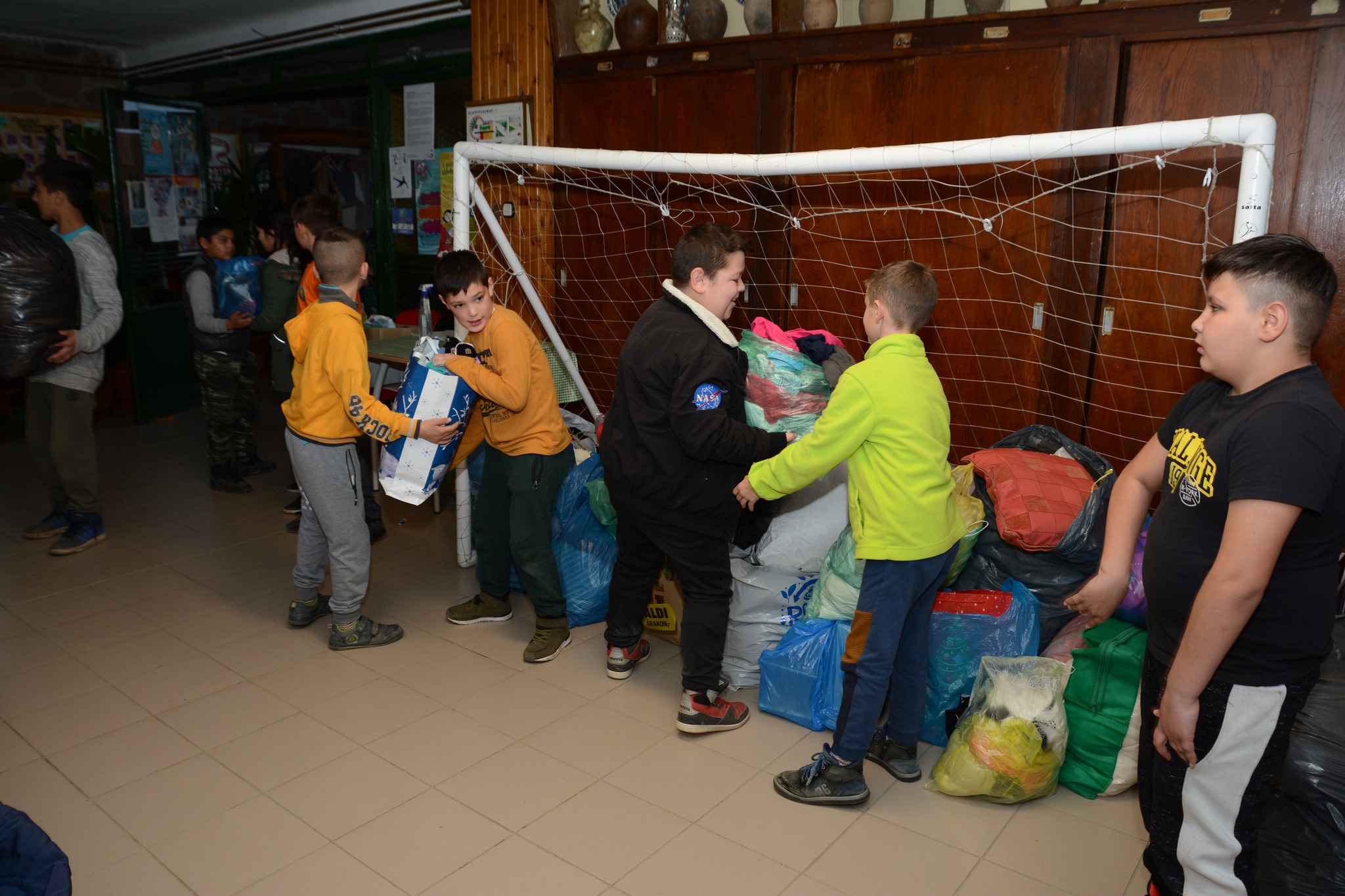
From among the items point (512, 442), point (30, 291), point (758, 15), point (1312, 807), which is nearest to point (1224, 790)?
point (1312, 807)

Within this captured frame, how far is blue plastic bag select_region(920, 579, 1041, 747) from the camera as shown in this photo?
2.62 meters

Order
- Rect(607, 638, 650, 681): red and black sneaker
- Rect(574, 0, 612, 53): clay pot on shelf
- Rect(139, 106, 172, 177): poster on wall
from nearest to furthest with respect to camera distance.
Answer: Rect(607, 638, 650, 681): red and black sneaker < Rect(574, 0, 612, 53): clay pot on shelf < Rect(139, 106, 172, 177): poster on wall

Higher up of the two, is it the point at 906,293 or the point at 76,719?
the point at 906,293

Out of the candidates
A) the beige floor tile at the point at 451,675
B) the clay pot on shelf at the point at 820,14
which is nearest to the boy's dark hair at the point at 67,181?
the beige floor tile at the point at 451,675

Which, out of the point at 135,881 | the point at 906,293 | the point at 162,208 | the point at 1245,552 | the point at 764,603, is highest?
the point at 162,208

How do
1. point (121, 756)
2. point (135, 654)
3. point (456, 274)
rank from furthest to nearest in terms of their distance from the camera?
point (135, 654) → point (456, 274) → point (121, 756)

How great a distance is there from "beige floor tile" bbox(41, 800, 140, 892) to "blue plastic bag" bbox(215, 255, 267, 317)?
2.92 m

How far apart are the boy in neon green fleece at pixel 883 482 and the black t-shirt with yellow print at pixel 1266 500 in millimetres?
649

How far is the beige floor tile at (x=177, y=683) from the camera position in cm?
295

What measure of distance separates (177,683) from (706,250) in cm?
222

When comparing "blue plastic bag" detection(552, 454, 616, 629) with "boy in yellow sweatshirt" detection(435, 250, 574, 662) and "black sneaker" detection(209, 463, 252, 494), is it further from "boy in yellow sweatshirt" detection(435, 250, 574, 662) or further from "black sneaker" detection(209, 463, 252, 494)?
"black sneaker" detection(209, 463, 252, 494)

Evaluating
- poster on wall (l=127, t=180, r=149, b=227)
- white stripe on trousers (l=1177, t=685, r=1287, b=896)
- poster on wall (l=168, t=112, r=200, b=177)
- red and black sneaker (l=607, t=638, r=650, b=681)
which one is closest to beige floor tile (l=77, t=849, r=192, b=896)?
red and black sneaker (l=607, t=638, r=650, b=681)

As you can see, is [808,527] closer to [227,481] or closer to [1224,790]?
A: [1224,790]

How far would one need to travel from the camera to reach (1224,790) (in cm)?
158
